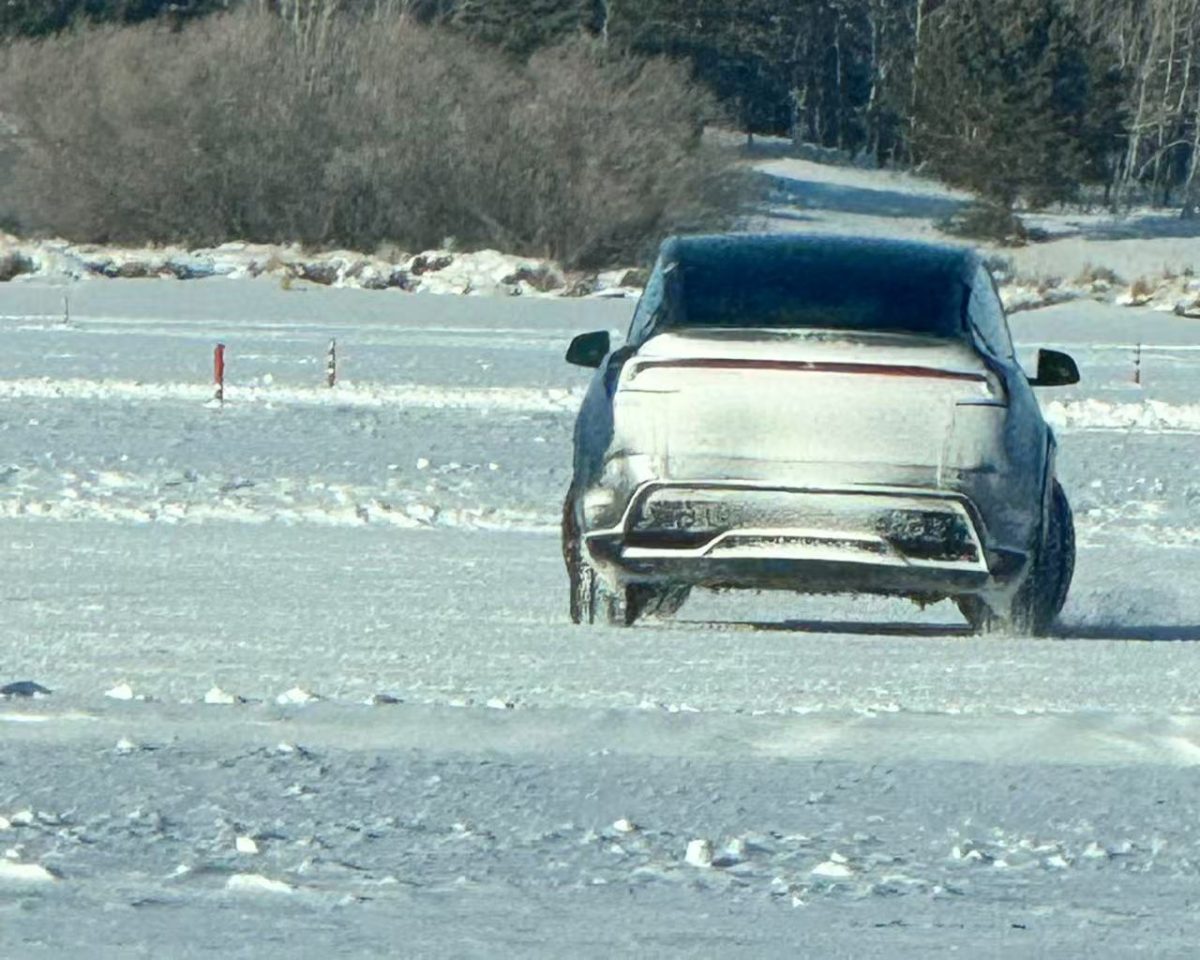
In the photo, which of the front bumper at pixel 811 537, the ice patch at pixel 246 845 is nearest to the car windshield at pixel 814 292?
the front bumper at pixel 811 537

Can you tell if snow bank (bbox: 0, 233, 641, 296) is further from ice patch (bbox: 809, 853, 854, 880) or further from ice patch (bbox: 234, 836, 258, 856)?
ice patch (bbox: 809, 853, 854, 880)

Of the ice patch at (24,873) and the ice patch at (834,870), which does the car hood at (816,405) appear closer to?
the ice patch at (834,870)

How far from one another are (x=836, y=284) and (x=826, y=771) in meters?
3.32

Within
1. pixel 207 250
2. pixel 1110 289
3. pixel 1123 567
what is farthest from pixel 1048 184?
pixel 1123 567

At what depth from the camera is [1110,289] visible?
70062mm

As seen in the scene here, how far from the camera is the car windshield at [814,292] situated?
10.3 metres

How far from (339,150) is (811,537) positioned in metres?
70.7

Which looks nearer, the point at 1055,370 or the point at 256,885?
the point at 256,885

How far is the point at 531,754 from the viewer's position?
7746 millimetres

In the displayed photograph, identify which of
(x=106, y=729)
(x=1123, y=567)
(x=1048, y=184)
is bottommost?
(x=1048, y=184)

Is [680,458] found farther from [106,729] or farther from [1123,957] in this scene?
[1123,957]

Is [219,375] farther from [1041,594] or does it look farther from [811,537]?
[811,537]

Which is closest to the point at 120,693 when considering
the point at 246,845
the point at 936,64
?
the point at 246,845

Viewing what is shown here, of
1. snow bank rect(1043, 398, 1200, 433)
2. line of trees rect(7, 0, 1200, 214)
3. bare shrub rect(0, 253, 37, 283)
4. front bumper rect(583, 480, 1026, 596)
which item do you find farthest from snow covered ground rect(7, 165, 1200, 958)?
line of trees rect(7, 0, 1200, 214)
